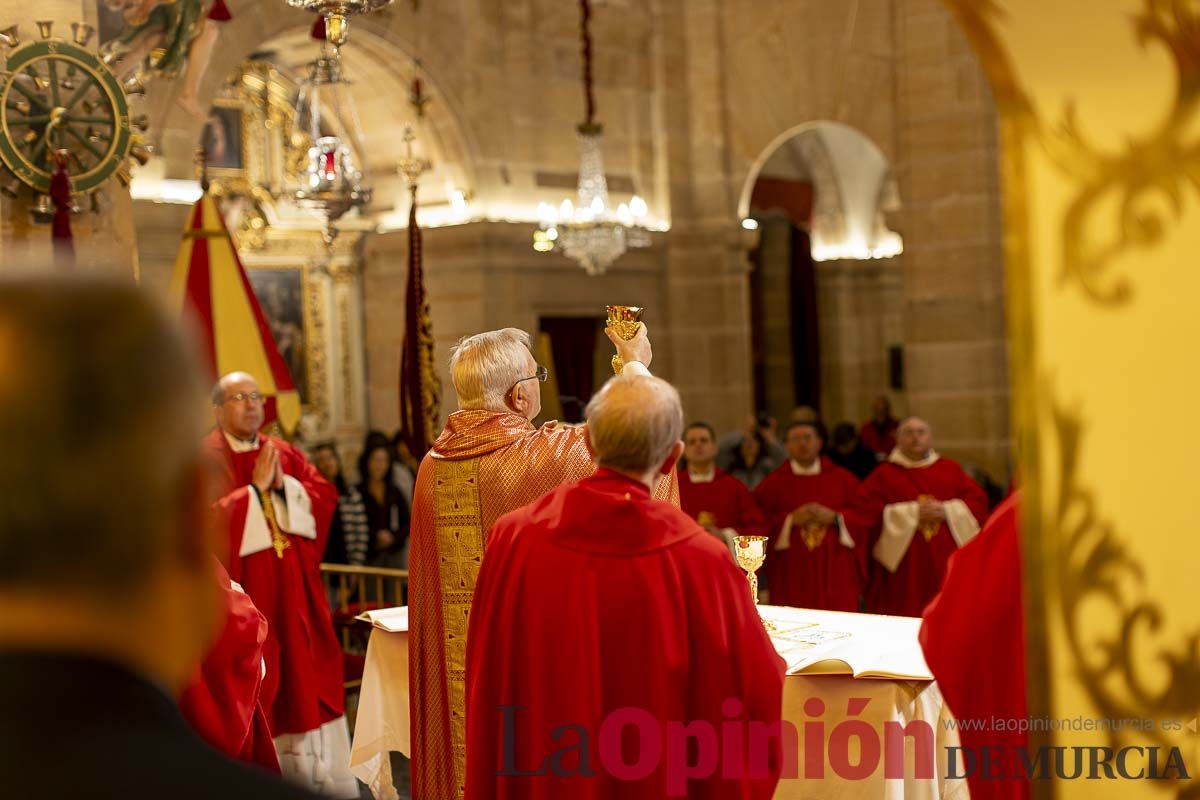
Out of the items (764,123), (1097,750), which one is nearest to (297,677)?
(1097,750)

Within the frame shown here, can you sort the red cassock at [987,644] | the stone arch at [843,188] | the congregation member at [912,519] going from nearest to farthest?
the red cassock at [987,644]
the congregation member at [912,519]
the stone arch at [843,188]

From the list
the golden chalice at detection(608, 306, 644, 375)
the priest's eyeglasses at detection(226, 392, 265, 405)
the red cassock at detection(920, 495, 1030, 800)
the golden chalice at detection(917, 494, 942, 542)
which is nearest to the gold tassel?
the priest's eyeglasses at detection(226, 392, 265, 405)

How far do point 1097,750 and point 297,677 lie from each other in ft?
15.8

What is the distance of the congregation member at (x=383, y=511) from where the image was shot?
356 inches

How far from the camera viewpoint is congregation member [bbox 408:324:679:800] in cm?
415

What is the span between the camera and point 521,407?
13.9ft

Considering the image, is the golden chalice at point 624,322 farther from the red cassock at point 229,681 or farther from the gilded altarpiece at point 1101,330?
the gilded altarpiece at point 1101,330

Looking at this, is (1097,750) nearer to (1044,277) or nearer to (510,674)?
(1044,277)

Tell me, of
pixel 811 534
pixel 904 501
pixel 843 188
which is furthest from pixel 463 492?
pixel 843 188

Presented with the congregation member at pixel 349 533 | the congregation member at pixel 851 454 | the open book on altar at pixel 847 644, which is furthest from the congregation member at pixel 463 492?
the congregation member at pixel 851 454

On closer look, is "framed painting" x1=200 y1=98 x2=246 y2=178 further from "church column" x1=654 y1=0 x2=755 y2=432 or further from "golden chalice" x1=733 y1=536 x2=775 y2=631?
"golden chalice" x1=733 y1=536 x2=775 y2=631

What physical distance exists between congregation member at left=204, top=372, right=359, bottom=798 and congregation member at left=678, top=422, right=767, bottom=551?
2786 millimetres

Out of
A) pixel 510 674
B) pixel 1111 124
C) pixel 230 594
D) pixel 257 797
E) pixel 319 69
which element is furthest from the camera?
pixel 319 69

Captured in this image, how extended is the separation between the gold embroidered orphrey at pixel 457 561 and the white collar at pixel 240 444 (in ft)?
7.63
